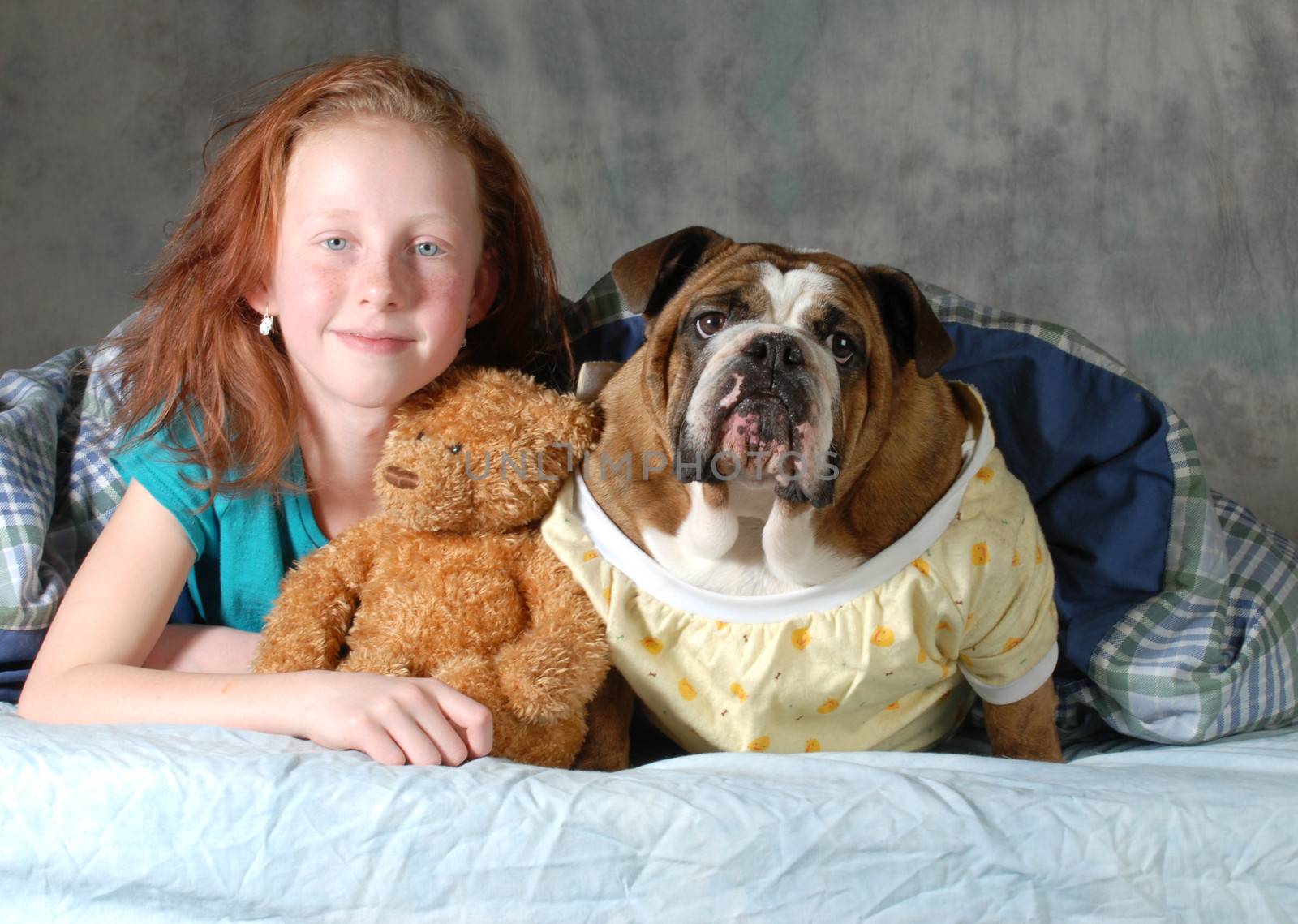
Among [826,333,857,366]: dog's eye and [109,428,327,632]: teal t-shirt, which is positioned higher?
[826,333,857,366]: dog's eye

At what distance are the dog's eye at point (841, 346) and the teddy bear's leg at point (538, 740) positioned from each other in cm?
55

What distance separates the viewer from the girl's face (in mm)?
1686

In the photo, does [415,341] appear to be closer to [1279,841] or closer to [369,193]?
[369,193]

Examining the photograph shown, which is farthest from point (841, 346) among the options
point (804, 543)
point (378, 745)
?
point (378, 745)

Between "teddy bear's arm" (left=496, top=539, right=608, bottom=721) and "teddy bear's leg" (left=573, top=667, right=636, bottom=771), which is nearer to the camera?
"teddy bear's arm" (left=496, top=539, right=608, bottom=721)

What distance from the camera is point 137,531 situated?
68.4 inches

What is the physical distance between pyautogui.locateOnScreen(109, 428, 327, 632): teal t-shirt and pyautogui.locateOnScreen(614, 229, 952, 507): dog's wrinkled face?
1.93 ft

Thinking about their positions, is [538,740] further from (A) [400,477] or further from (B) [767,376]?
(B) [767,376]

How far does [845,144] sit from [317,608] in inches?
84.5

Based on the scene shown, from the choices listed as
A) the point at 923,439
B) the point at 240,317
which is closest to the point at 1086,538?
the point at 923,439

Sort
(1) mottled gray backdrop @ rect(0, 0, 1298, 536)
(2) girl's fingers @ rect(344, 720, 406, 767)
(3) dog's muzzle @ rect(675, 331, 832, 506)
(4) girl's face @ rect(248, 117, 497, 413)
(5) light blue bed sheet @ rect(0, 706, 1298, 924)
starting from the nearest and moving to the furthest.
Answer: (5) light blue bed sheet @ rect(0, 706, 1298, 924) → (2) girl's fingers @ rect(344, 720, 406, 767) → (3) dog's muzzle @ rect(675, 331, 832, 506) → (4) girl's face @ rect(248, 117, 497, 413) → (1) mottled gray backdrop @ rect(0, 0, 1298, 536)

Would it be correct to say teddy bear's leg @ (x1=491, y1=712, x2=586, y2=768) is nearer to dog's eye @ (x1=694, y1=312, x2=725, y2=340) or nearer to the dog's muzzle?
the dog's muzzle

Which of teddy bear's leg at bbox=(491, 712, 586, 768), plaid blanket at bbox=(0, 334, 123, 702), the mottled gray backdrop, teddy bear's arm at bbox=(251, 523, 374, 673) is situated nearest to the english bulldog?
teddy bear's leg at bbox=(491, 712, 586, 768)

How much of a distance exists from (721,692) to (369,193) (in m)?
0.80
